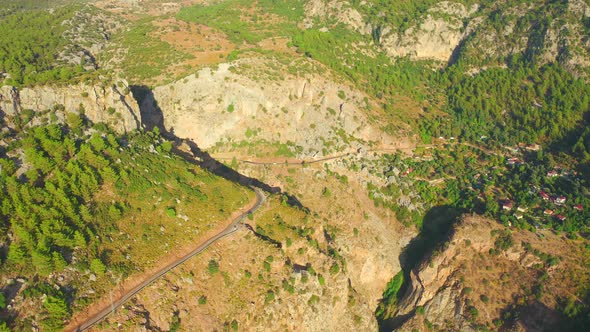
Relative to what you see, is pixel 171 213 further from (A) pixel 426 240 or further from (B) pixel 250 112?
(A) pixel 426 240

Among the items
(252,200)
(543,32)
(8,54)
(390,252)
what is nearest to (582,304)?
(390,252)

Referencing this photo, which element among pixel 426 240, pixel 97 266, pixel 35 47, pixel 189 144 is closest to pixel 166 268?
pixel 97 266

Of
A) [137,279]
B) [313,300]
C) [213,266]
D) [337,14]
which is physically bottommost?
[313,300]

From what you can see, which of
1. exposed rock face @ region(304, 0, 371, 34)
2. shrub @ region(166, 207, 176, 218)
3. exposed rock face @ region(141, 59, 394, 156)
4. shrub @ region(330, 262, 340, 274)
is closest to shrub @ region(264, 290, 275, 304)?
shrub @ region(330, 262, 340, 274)

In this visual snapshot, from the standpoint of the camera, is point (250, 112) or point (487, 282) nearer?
point (487, 282)

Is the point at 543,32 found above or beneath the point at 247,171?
above

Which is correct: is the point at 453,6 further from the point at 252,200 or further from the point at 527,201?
the point at 252,200

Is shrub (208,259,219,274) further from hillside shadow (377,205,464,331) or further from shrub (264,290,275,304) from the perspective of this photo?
hillside shadow (377,205,464,331)
